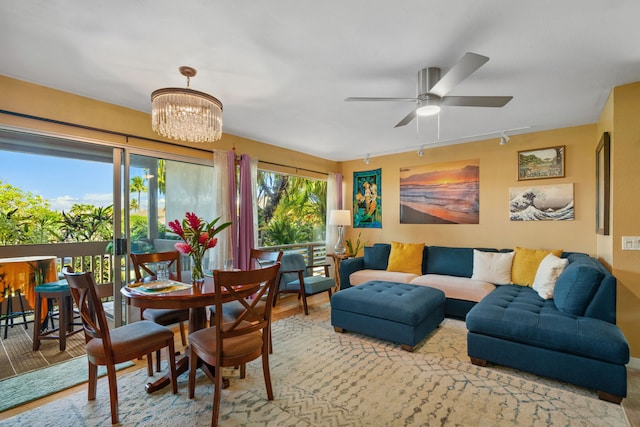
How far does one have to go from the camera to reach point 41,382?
2422mm

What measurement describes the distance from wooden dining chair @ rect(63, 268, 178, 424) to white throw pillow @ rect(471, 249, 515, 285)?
3.77m

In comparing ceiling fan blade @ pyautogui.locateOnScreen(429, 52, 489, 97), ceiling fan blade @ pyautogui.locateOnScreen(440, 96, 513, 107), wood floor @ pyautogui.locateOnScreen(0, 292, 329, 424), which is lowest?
wood floor @ pyautogui.locateOnScreen(0, 292, 329, 424)

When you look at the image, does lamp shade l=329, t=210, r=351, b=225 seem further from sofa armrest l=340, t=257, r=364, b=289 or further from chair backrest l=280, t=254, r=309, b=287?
chair backrest l=280, t=254, r=309, b=287

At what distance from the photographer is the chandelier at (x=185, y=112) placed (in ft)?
7.47

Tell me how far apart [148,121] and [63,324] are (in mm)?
2274

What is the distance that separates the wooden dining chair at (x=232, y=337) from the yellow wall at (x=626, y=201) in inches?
121

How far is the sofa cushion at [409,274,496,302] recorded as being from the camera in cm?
376

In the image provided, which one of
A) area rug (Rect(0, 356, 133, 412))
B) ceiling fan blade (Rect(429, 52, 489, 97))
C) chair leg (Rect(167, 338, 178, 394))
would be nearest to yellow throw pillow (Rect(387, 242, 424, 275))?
ceiling fan blade (Rect(429, 52, 489, 97))

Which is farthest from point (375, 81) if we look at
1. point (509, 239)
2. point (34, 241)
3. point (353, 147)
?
point (34, 241)

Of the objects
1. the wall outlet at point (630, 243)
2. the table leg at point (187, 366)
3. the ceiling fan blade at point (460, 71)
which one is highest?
the ceiling fan blade at point (460, 71)

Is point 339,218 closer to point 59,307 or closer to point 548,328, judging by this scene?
point 548,328

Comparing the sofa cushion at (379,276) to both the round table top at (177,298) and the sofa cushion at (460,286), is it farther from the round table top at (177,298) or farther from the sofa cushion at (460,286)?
the round table top at (177,298)

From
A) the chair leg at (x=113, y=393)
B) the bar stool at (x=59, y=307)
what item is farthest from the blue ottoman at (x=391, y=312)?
the bar stool at (x=59, y=307)

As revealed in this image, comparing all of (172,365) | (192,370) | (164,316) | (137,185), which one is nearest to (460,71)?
(192,370)
